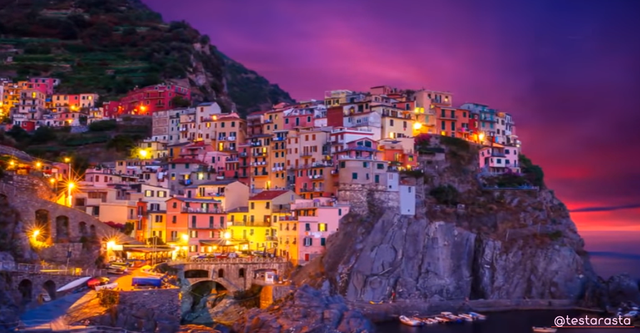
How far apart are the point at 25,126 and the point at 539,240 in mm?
60074

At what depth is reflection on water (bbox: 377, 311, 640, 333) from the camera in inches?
2162

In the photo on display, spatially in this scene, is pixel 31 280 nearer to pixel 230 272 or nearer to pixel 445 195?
pixel 230 272

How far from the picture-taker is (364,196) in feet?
207

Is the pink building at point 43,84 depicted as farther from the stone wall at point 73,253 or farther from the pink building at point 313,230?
the pink building at point 313,230

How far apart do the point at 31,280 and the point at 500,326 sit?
110ft

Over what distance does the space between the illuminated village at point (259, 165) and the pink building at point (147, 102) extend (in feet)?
0.50

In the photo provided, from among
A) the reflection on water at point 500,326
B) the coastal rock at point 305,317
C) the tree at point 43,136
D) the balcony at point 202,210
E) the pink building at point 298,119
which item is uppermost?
the pink building at point 298,119

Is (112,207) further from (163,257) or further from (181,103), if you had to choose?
(181,103)

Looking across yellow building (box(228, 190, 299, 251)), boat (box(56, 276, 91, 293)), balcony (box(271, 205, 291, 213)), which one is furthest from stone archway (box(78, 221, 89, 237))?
balcony (box(271, 205, 291, 213))

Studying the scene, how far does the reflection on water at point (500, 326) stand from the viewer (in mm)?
54906

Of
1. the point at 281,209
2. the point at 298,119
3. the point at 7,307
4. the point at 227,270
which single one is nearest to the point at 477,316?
the point at 281,209

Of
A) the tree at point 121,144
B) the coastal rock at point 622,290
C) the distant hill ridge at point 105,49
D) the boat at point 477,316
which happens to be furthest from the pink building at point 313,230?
the distant hill ridge at point 105,49

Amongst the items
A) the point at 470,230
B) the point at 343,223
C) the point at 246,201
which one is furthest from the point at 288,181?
the point at 470,230

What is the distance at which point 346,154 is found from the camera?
6594 centimetres
